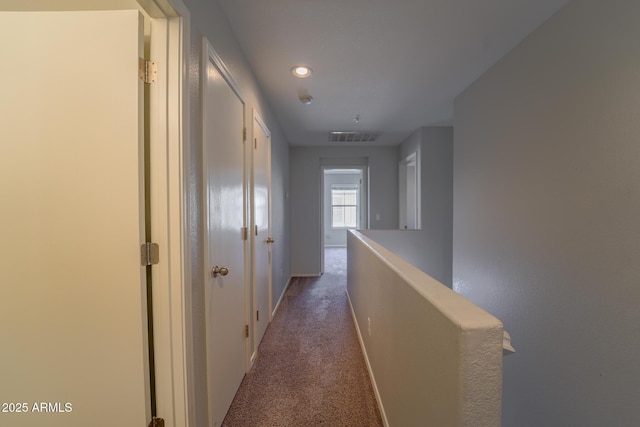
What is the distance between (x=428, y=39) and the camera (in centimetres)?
172

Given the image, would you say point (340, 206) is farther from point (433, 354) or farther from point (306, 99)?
point (433, 354)

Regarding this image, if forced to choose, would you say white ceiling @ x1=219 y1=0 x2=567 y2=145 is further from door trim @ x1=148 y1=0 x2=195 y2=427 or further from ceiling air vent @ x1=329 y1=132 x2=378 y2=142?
ceiling air vent @ x1=329 y1=132 x2=378 y2=142

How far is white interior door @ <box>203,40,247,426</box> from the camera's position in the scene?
1.32 meters

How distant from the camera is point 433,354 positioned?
785mm

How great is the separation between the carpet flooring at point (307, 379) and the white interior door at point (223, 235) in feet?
0.57

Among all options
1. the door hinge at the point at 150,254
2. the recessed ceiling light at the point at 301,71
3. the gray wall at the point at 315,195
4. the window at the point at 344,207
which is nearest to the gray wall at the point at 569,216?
the recessed ceiling light at the point at 301,71

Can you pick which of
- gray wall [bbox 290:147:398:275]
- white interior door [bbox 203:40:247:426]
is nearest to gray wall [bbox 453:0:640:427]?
white interior door [bbox 203:40:247:426]

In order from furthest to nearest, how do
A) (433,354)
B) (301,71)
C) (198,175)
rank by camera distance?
1. (301,71)
2. (198,175)
3. (433,354)

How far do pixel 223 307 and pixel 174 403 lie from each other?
52cm

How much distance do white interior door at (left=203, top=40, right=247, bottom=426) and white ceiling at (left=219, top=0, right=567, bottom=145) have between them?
46 centimetres

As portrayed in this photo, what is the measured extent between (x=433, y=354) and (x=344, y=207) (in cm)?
→ 784

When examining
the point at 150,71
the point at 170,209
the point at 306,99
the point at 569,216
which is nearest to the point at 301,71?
the point at 306,99

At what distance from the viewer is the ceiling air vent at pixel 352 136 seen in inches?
157

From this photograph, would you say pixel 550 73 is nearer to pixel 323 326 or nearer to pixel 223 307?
pixel 223 307
